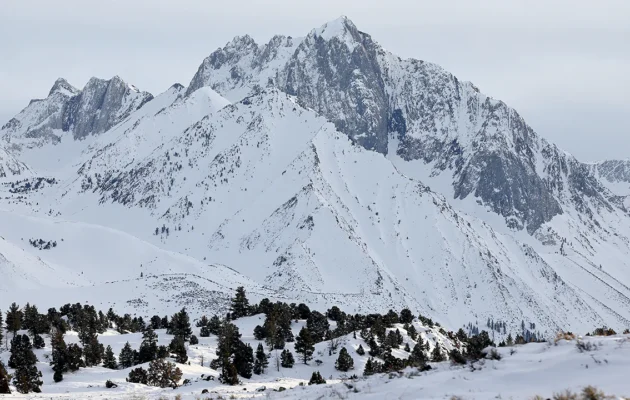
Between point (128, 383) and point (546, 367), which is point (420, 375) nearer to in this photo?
point (546, 367)

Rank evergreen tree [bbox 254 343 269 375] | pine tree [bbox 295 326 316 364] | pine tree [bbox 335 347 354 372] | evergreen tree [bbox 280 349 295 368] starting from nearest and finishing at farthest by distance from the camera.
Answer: evergreen tree [bbox 254 343 269 375] → pine tree [bbox 335 347 354 372] → evergreen tree [bbox 280 349 295 368] → pine tree [bbox 295 326 316 364]

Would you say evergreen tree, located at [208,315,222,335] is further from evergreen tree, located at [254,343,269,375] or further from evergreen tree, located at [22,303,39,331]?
evergreen tree, located at [254,343,269,375]

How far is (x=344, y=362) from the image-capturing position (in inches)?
2665

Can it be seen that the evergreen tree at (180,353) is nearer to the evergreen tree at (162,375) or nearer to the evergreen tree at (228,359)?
the evergreen tree at (228,359)

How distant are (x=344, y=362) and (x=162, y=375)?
22.1m

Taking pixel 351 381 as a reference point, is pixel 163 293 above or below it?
above

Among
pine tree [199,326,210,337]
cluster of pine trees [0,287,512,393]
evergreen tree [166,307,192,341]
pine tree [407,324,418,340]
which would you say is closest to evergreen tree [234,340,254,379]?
cluster of pine trees [0,287,512,393]

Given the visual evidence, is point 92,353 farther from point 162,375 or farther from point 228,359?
point 228,359

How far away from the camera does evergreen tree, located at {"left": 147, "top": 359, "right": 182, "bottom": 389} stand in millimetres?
52812

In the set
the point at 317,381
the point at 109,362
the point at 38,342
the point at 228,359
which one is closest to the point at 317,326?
the point at 109,362

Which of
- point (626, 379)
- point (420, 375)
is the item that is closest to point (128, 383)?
point (420, 375)

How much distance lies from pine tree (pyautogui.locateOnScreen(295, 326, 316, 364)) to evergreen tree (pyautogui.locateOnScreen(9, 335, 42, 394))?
28.7 m

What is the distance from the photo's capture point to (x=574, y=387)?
63.6 ft

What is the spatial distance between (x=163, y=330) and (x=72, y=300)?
60625mm
